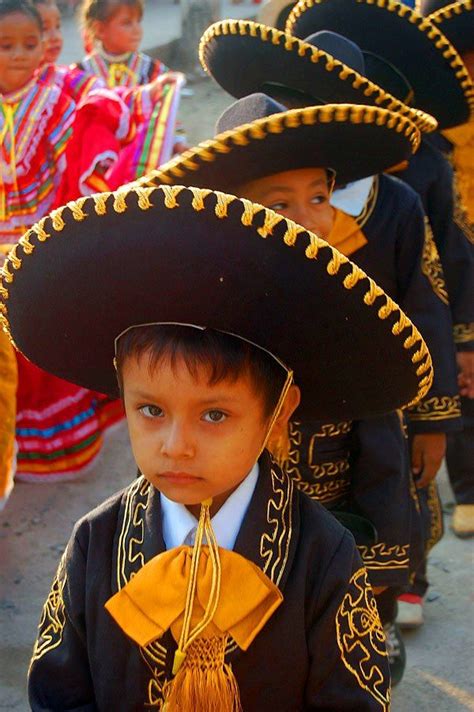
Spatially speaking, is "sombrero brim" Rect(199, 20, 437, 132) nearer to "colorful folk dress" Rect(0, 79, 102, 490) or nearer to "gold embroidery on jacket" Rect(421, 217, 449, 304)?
"gold embroidery on jacket" Rect(421, 217, 449, 304)

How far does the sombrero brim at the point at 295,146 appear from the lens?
229cm

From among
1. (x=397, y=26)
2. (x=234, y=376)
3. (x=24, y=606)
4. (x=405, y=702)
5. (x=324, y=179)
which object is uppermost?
(x=397, y=26)

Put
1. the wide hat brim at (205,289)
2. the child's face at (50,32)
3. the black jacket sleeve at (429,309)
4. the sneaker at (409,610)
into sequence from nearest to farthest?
the wide hat brim at (205,289) → the black jacket sleeve at (429,309) → the sneaker at (409,610) → the child's face at (50,32)

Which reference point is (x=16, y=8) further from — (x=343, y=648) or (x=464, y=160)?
(x=343, y=648)

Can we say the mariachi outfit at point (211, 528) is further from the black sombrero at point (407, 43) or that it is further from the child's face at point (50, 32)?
the child's face at point (50, 32)

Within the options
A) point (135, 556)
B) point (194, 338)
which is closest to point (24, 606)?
point (135, 556)

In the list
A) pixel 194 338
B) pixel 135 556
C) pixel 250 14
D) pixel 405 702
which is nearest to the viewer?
pixel 194 338

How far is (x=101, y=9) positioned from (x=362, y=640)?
228 inches

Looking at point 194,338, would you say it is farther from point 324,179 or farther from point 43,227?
point 324,179

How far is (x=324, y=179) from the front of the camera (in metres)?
2.69

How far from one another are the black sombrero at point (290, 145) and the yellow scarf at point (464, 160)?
1.62m

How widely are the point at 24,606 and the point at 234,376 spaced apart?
245 cm

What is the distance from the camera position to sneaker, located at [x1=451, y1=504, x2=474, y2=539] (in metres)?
4.46

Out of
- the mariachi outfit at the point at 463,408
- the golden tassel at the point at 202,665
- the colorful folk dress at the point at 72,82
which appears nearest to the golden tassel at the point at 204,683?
the golden tassel at the point at 202,665
